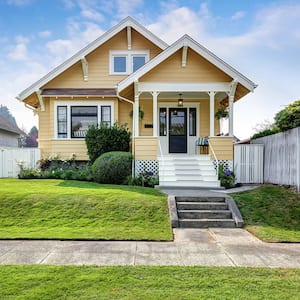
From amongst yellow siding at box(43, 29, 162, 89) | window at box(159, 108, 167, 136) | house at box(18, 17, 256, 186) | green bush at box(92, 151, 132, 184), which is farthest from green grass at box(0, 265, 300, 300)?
yellow siding at box(43, 29, 162, 89)

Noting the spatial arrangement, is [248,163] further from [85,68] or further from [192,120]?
[85,68]

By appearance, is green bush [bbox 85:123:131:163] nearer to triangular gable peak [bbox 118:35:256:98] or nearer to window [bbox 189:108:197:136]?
triangular gable peak [bbox 118:35:256:98]

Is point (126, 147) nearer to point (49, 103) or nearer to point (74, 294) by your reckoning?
point (49, 103)

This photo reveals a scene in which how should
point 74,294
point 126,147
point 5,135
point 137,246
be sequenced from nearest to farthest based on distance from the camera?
point 74,294, point 137,246, point 126,147, point 5,135

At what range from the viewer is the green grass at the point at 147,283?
151 inches

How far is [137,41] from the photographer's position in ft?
54.9

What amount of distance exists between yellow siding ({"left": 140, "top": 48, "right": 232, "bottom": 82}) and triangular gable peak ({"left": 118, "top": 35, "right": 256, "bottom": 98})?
0.84ft

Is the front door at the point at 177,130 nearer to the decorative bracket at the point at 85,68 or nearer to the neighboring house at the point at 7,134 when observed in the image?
the decorative bracket at the point at 85,68

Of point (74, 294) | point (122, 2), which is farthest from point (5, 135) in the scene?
point (74, 294)

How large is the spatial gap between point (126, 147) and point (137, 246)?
29.0 ft

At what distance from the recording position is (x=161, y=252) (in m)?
5.86

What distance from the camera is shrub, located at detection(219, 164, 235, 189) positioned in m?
12.3

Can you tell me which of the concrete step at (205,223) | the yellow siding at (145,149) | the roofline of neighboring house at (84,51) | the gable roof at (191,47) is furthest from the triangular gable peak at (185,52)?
the concrete step at (205,223)

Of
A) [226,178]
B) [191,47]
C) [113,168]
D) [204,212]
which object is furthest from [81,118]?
[204,212]
